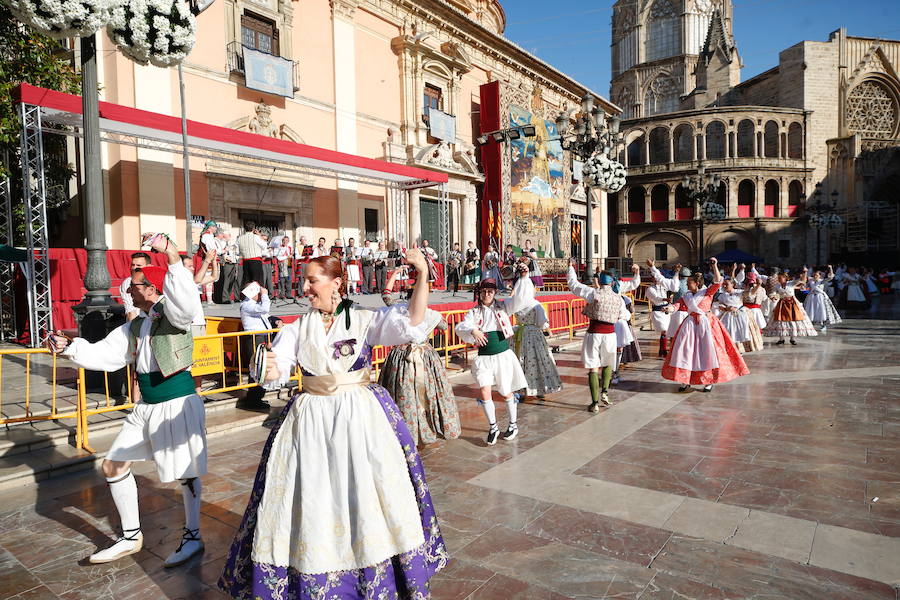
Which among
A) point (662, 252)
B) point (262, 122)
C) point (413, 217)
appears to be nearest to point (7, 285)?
point (262, 122)

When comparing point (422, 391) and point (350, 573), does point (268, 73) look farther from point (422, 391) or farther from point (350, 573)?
point (350, 573)

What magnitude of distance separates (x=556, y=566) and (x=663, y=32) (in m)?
67.2

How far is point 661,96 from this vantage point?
59.4 metres

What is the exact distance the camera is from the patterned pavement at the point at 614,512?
3.28 metres

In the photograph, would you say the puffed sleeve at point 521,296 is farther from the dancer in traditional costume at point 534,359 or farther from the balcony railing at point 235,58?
the balcony railing at point 235,58

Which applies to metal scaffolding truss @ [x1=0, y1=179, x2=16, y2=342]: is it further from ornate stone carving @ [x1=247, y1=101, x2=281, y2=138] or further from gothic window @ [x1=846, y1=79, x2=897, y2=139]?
gothic window @ [x1=846, y1=79, x2=897, y2=139]

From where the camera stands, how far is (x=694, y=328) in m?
8.46

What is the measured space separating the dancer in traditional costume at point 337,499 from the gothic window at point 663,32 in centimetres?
6604

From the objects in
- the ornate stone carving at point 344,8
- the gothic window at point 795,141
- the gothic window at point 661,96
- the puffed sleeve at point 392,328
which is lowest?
the puffed sleeve at point 392,328

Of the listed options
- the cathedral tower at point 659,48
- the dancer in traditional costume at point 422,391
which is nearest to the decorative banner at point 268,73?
the dancer in traditional costume at point 422,391

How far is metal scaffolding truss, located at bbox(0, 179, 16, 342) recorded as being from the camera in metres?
11.0

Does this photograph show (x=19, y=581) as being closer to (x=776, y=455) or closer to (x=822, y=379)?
(x=776, y=455)

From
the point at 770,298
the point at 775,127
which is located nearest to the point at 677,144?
the point at 775,127

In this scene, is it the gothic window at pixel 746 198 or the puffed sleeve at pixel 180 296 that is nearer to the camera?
the puffed sleeve at pixel 180 296
